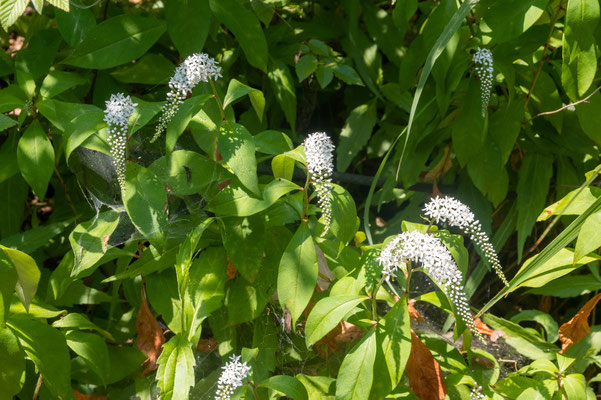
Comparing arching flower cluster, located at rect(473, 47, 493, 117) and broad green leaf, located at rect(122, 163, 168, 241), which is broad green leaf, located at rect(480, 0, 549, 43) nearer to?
arching flower cluster, located at rect(473, 47, 493, 117)

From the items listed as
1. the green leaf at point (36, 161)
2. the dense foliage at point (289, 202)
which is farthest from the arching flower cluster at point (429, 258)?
the green leaf at point (36, 161)

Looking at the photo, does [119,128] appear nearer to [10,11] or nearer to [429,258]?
[10,11]

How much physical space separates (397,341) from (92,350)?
695 millimetres

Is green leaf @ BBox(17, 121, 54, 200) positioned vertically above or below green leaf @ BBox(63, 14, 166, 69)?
below

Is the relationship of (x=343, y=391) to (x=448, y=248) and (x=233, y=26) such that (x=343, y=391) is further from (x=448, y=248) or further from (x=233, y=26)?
(x=233, y=26)

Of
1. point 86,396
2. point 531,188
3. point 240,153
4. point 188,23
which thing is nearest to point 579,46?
point 531,188

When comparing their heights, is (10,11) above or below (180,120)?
above

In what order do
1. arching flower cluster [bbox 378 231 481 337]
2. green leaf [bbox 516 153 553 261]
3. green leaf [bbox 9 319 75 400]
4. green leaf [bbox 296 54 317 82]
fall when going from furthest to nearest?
green leaf [bbox 516 153 553 261], green leaf [bbox 296 54 317 82], green leaf [bbox 9 319 75 400], arching flower cluster [bbox 378 231 481 337]

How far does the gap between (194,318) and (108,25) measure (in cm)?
76

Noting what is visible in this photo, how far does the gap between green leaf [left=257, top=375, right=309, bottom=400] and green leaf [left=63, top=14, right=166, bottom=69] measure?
2.76 feet

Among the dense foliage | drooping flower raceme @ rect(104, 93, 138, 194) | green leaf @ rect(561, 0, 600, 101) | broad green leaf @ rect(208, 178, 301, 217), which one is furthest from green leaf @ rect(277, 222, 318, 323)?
green leaf @ rect(561, 0, 600, 101)

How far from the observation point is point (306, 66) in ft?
5.59

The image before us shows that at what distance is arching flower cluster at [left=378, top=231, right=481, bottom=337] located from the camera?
43.6 inches

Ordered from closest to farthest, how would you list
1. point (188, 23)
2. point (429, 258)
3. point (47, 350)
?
point (429, 258) < point (47, 350) < point (188, 23)
